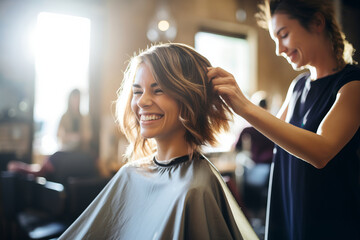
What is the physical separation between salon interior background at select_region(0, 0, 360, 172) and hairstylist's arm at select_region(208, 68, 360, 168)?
232 cm

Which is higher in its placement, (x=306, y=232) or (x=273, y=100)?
(x=273, y=100)

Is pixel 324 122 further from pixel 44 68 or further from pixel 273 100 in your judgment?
pixel 273 100

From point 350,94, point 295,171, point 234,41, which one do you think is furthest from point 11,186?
point 234,41

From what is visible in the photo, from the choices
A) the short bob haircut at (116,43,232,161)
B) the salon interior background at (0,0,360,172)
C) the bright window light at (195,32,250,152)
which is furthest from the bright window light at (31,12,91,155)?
the short bob haircut at (116,43,232,161)

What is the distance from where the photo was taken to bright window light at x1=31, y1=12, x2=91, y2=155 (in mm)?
4020

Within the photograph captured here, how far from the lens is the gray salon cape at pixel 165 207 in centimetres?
91

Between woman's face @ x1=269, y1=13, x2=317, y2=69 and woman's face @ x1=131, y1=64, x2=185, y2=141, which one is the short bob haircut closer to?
woman's face @ x1=131, y1=64, x2=185, y2=141

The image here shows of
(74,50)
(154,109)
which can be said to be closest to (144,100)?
(154,109)

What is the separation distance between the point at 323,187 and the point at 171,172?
51cm

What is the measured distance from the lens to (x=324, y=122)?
925 millimetres

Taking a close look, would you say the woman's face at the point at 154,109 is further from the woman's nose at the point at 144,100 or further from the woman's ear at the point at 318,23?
the woman's ear at the point at 318,23

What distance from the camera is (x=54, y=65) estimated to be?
13.6ft

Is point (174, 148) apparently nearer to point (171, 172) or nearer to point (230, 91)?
point (171, 172)

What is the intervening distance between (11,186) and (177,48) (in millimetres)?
2253
